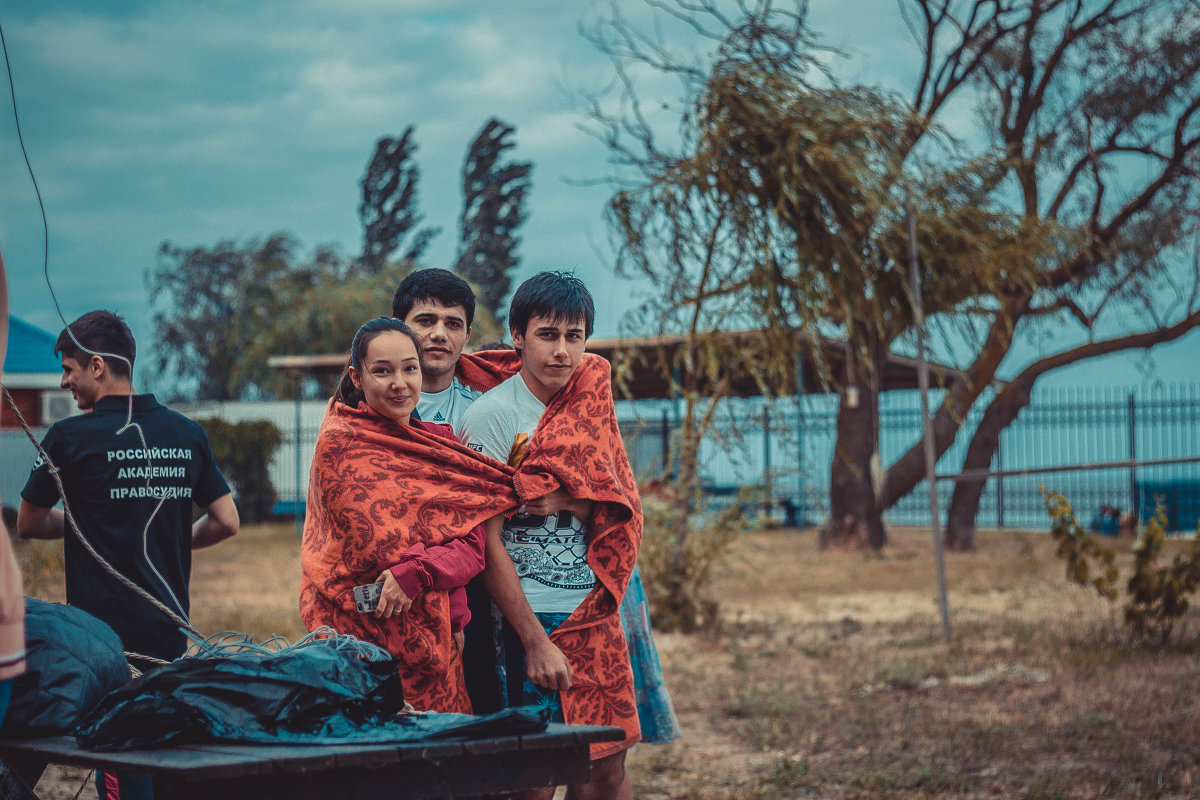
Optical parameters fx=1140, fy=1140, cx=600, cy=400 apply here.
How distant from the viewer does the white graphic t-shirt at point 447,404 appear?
2879mm

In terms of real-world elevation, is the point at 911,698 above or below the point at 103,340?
below

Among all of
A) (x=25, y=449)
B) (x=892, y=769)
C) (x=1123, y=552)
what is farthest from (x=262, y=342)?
(x=892, y=769)

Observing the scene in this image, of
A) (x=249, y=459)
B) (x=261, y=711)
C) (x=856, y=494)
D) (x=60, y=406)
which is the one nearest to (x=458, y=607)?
(x=261, y=711)

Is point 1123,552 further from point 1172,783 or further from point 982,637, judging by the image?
point 1172,783

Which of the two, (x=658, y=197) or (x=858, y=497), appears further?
(x=858, y=497)

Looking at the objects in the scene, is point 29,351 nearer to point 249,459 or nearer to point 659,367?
point 659,367

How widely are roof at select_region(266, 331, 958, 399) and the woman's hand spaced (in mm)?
4905

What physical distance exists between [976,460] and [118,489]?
1313 cm

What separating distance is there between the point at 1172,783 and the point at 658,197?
14.6 feet

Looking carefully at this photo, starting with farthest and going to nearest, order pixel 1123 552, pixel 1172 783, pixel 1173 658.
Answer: pixel 1123 552 → pixel 1173 658 → pixel 1172 783

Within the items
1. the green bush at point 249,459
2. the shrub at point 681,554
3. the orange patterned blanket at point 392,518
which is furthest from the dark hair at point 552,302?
the green bush at point 249,459

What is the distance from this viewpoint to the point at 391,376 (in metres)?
2.43

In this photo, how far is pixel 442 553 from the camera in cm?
233

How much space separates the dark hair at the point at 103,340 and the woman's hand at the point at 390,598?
5.01 ft
